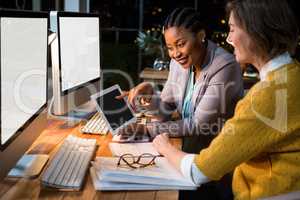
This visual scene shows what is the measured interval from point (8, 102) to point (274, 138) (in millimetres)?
730

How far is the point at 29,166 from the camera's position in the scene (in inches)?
55.7

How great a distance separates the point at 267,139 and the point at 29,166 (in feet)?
2.53

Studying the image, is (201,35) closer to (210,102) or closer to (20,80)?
(210,102)

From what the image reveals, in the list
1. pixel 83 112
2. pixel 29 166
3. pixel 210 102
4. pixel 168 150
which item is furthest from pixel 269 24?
pixel 83 112

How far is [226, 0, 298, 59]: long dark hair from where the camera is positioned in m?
1.21

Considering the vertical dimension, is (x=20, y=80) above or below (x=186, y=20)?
below

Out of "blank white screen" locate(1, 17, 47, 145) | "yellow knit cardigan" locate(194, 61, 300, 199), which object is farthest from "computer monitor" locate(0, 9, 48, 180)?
"yellow knit cardigan" locate(194, 61, 300, 199)

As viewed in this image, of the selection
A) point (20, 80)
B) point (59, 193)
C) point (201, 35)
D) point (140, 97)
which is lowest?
point (59, 193)

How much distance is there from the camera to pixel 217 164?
3.99 feet

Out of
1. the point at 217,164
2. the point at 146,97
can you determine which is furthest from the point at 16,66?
the point at 146,97

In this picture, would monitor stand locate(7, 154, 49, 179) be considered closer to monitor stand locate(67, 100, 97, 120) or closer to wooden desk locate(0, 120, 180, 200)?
wooden desk locate(0, 120, 180, 200)

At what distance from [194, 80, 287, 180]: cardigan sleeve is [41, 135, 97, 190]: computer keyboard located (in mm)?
413

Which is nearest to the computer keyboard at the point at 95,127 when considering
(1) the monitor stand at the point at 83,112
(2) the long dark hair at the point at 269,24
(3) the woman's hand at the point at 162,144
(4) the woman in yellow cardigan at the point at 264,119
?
(1) the monitor stand at the point at 83,112

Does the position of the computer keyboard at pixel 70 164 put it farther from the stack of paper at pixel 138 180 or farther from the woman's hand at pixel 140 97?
the woman's hand at pixel 140 97
